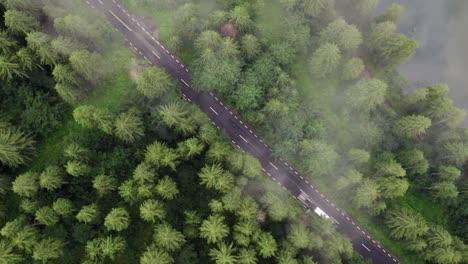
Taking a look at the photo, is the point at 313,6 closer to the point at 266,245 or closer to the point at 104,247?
the point at 266,245

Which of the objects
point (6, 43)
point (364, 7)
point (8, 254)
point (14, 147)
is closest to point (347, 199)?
point (364, 7)

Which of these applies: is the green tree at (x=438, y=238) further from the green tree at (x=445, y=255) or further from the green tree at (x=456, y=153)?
the green tree at (x=456, y=153)

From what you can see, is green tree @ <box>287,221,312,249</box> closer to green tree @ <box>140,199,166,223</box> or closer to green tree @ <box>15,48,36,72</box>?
green tree @ <box>140,199,166,223</box>

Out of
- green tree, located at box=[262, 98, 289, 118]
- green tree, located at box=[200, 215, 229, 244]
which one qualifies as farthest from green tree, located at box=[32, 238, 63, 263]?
green tree, located at box=[262, 98, 289, 118]

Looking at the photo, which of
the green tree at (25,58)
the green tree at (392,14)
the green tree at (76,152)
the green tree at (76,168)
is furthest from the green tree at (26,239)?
the green tree at (392,14)

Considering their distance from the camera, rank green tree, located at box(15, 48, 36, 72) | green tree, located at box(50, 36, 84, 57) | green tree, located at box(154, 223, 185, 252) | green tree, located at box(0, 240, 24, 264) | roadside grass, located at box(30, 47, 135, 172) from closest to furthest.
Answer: green tree, located at box(0, 240, 24, 264), green tree, located at box(154, 223, 185, 252), green tree, located at box(50, 36, 84, 57), green tree, located at box(15, 48, 36, 72), roadside grass, located at box(30, 47, 135, 172)

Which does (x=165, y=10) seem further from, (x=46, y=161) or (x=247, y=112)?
(x=46, y=161)

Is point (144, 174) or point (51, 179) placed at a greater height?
point (144, 174)
